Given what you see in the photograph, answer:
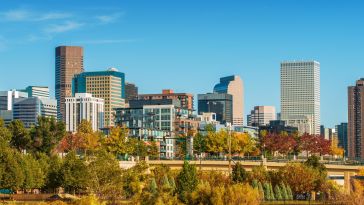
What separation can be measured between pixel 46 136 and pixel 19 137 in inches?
212

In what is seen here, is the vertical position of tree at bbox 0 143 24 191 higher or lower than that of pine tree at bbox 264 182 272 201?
higher

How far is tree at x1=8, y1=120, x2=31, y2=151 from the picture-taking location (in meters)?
157

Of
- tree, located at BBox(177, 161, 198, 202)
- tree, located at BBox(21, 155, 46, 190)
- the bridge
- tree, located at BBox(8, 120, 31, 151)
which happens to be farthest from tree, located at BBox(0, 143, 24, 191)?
tree, located at BBox(8, 120, 31, 151)

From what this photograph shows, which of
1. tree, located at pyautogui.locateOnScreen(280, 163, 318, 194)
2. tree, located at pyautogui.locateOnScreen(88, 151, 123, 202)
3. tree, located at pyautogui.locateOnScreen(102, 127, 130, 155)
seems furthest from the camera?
tree, located at pyautogui.locateOnScreen(102, 127, 130, 155)

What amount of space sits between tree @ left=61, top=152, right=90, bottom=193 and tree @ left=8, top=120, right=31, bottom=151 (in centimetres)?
3785

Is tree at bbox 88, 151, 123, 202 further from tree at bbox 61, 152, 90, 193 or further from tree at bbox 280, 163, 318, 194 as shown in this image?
tree at bbox 280, 163, 318, 194

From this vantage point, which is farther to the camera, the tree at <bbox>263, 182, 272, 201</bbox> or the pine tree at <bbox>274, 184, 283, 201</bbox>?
the pine tree at <bbox>274, 184, 283, 201</bbox>

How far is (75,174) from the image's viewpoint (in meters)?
119

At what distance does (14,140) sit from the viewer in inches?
6230

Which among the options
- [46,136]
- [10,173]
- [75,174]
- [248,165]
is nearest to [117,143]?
[46,136]

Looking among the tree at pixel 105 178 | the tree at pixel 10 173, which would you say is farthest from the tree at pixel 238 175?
the tree at pixel 10 173

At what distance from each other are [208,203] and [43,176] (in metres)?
43.8

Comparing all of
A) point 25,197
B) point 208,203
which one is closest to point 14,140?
point 25,197

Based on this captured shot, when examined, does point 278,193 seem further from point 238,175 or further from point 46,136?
point 46,136
